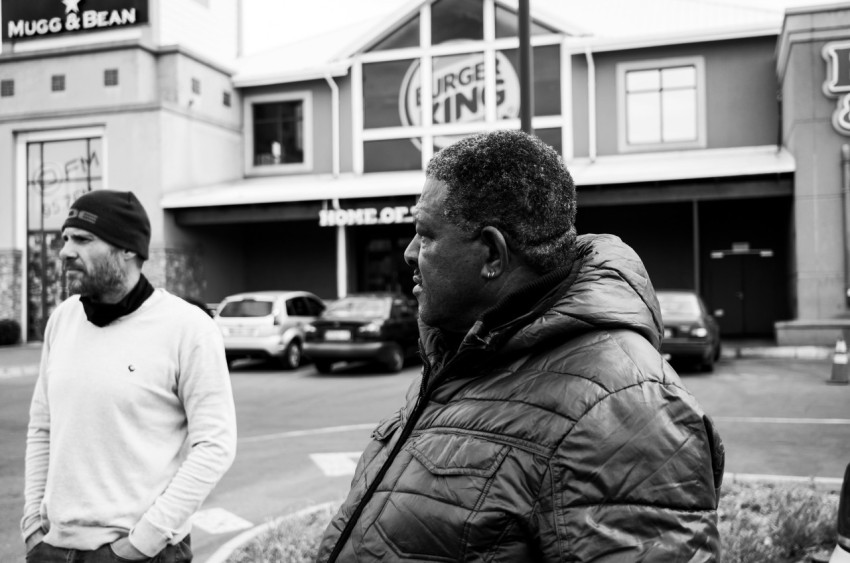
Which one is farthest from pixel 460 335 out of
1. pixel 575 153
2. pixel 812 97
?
pixel 575 153

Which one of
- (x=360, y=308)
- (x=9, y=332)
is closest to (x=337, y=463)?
(x=360, y=308)

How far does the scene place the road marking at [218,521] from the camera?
5.59 metres

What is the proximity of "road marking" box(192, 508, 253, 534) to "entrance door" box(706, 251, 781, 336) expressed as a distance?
18698mm

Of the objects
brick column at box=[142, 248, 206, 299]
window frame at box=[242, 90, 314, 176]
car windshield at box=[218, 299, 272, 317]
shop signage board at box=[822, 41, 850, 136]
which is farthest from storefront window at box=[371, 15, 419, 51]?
shop signage board at box=[822, 41, 850, 136]

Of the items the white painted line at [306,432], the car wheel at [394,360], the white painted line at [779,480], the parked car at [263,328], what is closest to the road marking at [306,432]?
the white painted line at [306,432]

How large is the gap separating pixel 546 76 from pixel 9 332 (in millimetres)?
16632

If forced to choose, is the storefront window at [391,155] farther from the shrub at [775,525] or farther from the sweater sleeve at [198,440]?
the sweater sleeve at [198,440]

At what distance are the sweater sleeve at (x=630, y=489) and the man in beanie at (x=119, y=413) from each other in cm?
172

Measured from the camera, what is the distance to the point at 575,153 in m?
22.9

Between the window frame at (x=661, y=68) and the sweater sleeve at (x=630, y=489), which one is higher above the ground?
the window frame at (x=661, y=68)

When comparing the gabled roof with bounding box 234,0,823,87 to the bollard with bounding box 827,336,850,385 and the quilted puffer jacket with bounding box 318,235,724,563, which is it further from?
the quilted puffer jacket with bounding box 318,235,724,563

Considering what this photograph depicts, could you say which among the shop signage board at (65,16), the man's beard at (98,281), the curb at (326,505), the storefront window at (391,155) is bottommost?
the curb at (326,505)

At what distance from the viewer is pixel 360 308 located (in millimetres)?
15828

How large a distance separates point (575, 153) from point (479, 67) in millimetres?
3700
